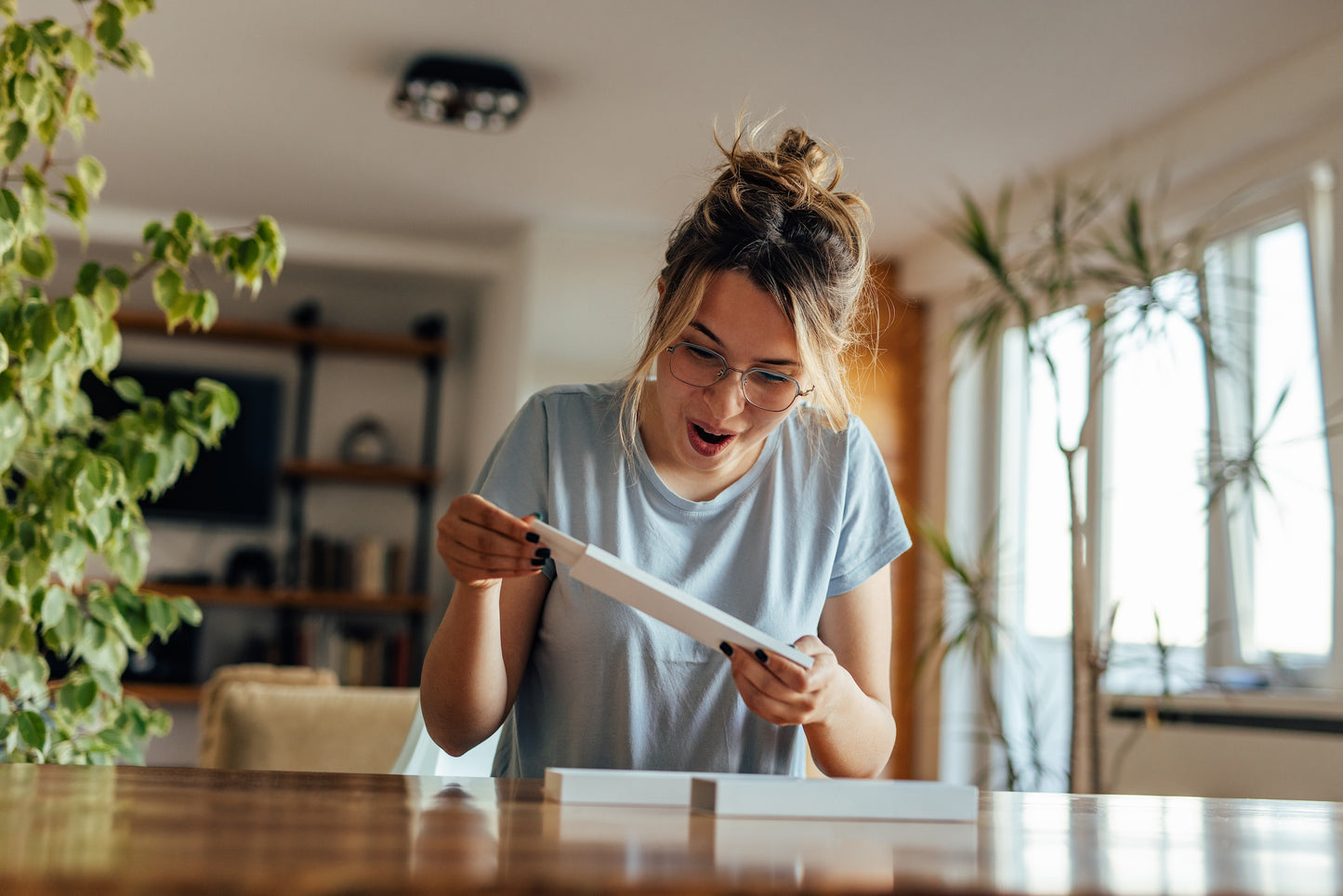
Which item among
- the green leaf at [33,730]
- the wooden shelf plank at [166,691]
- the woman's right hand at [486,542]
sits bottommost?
the wooden shelf plank at [166,691]

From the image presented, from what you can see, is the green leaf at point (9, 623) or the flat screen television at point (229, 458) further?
the flat screen television at point (229, 458)

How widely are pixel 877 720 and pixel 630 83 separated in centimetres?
302

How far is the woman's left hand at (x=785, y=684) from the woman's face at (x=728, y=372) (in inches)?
12.0

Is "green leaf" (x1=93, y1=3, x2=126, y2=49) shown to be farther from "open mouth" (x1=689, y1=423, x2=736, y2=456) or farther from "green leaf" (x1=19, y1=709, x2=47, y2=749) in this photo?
"open mouth" (x1=689, y1=423, x2=736, y2=456)

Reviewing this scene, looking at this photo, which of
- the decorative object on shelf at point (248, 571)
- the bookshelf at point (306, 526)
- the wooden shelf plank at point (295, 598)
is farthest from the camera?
the decorative object on shelf at point (248, 571)

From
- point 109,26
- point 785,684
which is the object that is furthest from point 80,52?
point 785,684

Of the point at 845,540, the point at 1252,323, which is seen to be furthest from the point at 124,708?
the point at 1252,323

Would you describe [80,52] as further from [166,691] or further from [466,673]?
[166,691]

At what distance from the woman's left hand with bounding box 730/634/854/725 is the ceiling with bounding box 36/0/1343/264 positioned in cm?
260

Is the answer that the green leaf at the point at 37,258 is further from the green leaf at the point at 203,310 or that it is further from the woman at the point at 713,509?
the woman at the point at 713,509

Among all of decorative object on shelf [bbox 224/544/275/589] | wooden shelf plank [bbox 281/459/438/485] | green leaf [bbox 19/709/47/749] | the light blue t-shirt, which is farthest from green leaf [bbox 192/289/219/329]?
decorative object on shelf [bbox 224/544/275/589]

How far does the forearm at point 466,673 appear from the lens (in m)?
1.14

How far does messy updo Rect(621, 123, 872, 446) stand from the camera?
1311mm

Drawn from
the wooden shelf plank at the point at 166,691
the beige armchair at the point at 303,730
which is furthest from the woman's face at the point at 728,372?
the wooden shelf plank at the point at 166,691
